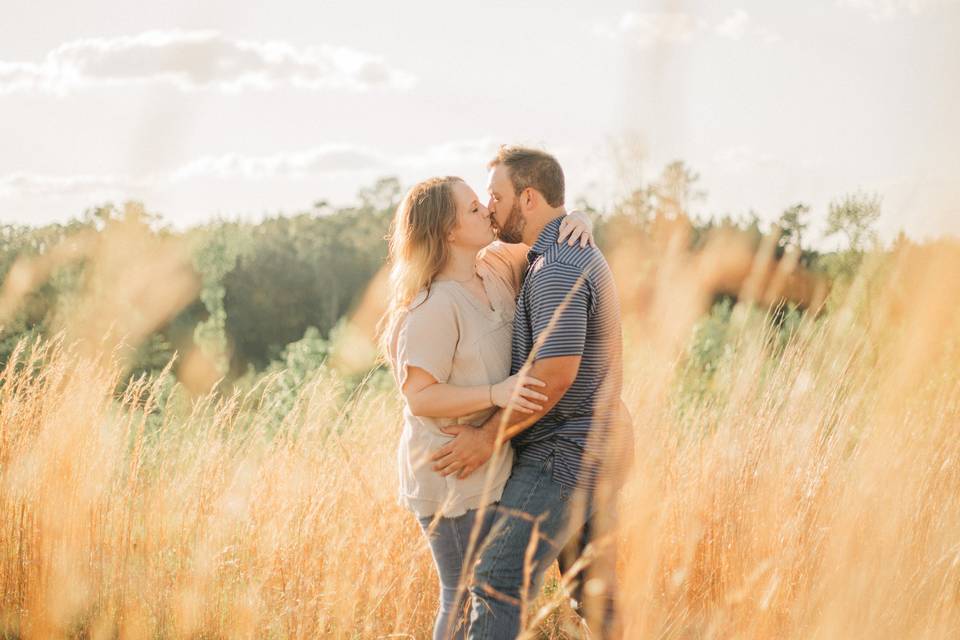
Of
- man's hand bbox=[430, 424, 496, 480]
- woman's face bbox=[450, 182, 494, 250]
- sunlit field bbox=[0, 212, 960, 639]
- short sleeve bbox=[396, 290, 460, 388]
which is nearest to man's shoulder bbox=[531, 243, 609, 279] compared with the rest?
woman's face bbox=[450, 182, 494, 250]

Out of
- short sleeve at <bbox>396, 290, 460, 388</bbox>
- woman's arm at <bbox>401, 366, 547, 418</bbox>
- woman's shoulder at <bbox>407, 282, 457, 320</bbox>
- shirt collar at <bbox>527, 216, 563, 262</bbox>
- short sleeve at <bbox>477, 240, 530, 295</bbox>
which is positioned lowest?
woman's arm at <bbox>401, 366, 547, 418</bbox>

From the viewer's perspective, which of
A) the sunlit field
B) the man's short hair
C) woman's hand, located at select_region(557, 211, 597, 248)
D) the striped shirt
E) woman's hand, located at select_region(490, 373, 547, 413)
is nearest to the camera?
woman's hand, located at select_region(490, 373, 547, 413)

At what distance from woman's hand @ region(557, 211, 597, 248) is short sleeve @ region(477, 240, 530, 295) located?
25 centimetres

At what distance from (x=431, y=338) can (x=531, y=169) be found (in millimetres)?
606

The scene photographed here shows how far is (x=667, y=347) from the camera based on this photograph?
4.07m

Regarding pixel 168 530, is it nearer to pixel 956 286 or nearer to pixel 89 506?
pixel 89 506

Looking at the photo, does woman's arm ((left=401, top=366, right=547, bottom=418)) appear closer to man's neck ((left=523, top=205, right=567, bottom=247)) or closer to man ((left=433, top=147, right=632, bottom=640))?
man ((left=433, top=147, right=632, bottom=640))

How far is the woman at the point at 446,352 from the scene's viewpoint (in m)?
2.22

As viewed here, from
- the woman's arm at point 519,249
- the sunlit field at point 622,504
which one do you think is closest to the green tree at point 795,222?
the sunlit field at point 622,504

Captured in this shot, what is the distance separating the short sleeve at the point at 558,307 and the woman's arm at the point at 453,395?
0.11 m

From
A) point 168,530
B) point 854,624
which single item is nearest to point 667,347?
point 854,624

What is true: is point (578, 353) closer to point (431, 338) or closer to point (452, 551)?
point (431, 338)

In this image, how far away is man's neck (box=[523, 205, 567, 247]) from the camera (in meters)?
2.49

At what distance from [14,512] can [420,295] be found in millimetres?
2231
